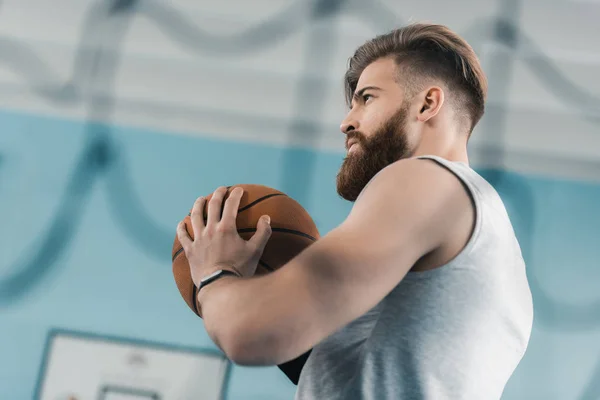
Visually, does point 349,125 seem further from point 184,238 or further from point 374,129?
point 184,238

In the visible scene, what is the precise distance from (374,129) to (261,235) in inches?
9.2

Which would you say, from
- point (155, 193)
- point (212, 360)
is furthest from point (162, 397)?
point (155, 193)

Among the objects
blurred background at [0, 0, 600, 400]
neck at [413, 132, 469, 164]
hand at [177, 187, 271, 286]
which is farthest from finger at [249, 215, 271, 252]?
blurred background at [0, 0, 600, 400]

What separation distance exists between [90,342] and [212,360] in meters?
0.54

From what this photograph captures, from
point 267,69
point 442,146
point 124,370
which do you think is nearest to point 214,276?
point 442,146

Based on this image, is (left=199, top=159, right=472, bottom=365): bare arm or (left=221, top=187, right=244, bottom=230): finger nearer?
(left=199, top=159, right=472, bottom=365): bare arm

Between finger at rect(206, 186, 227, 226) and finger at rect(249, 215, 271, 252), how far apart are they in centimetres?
5

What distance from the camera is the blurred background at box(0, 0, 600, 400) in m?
2.70

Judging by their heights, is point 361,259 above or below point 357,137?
below

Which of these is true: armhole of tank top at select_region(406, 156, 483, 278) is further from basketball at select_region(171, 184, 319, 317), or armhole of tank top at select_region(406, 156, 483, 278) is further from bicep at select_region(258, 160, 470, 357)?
basketball at select_region(171, 184, 319, 317)

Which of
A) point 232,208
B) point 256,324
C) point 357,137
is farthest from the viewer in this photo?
point 357,137

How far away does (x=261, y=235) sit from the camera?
717 mm

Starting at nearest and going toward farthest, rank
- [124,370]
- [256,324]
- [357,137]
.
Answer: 1. [256,324]
2. [357,137]
3. [124,370]

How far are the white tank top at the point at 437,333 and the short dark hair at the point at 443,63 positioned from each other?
0.85 feet
